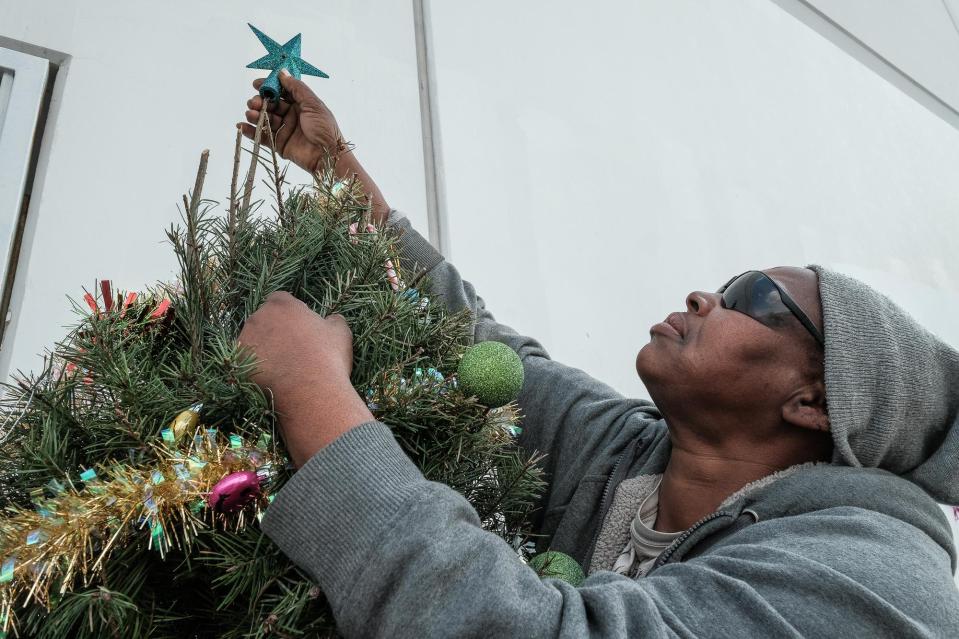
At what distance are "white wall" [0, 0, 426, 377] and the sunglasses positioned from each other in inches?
27.6

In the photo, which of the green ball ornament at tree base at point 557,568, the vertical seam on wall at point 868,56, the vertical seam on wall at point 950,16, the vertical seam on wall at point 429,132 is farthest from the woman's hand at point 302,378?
the vertical seam on wall at point 950,16

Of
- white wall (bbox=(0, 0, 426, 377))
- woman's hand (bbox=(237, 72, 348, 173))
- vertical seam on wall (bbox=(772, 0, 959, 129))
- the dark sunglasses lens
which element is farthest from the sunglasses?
vertical seam on wall (bbox=(772, 0, 959, 129))

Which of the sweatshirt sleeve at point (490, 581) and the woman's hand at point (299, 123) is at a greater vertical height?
the woman's hand at point (299, 123)

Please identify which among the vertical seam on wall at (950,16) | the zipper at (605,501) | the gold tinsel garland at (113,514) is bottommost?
the zipper at (605,501)

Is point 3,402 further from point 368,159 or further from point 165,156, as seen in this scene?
point 368,159

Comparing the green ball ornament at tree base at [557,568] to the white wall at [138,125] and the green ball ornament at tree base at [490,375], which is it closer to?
the green ball ornament at tree base at [490,375]

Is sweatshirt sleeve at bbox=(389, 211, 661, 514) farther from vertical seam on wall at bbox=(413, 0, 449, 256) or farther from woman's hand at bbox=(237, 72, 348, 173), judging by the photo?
vertical seam on wall at bbox=(413, 0, 449, 256)

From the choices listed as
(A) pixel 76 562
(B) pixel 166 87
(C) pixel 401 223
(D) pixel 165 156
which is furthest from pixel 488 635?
(B) pixel 166 87

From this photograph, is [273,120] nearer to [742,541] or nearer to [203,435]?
[203,435]

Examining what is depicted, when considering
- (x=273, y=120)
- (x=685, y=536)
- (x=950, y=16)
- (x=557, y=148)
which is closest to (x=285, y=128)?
(x=273, y=120)

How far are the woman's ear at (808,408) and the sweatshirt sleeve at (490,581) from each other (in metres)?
0.27

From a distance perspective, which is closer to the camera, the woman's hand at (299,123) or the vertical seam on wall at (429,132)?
the woman's hand at (299,123)

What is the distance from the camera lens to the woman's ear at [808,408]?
32.9 inches

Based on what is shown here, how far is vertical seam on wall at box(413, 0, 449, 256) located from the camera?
55.1 inches
